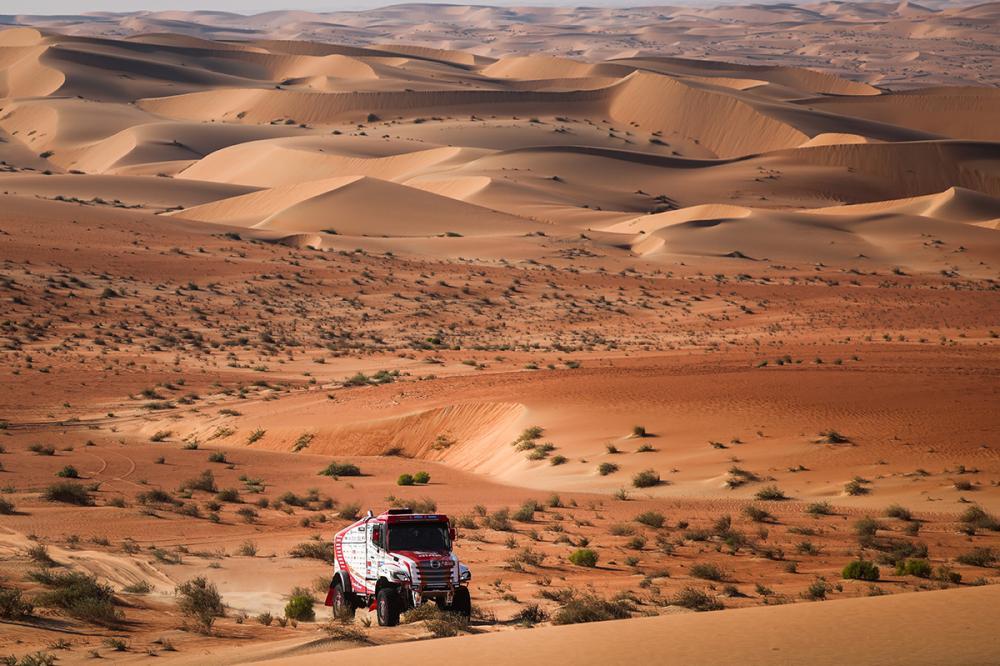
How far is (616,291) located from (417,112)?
222 ft

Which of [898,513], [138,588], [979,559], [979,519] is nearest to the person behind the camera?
[138,588]

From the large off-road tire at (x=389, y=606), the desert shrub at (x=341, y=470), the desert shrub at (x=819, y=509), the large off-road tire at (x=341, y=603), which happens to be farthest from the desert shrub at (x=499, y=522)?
the large off-road tire at (x=389, y=606)

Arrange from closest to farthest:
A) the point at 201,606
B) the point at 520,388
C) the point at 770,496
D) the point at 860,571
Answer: the point at 201,606, the point at 860,571, the point at 770,496, the point at 520,388

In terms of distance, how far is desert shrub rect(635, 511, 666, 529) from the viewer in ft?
61.3

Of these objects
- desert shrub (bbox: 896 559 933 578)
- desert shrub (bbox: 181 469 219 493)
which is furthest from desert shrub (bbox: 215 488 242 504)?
desert shrub (bbox: 896 559 933 578)

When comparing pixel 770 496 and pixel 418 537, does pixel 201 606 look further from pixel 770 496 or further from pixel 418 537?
pixel 770 496

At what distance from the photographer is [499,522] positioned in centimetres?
1862

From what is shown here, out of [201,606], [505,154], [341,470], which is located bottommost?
[341,470]

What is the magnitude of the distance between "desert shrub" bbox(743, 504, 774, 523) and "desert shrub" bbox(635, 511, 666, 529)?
4.38 feet

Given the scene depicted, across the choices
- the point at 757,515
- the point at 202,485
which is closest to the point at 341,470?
the point at 202,485

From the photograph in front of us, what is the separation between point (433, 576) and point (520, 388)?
55.5 feet

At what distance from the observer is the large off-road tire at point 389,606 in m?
12.6

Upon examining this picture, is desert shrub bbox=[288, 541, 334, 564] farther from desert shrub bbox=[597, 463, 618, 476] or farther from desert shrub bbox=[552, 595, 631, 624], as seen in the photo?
desert shrub bbox=[597, 463, 618, 476]

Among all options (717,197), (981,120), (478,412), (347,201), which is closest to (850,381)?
(478,412)
